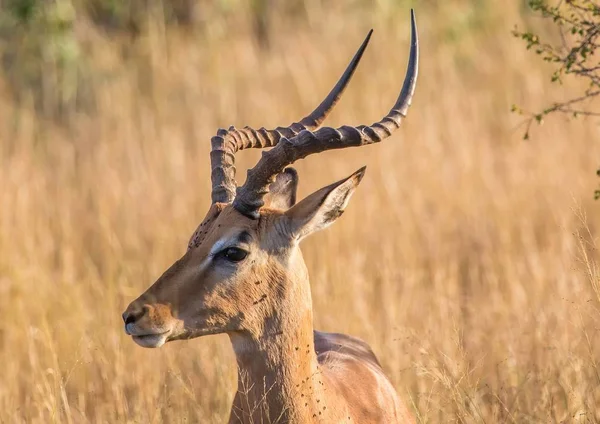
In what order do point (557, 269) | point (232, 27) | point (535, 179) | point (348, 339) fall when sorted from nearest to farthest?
point (348, 339) → point (557, 269) → point (535, 179) → point (232, 27)

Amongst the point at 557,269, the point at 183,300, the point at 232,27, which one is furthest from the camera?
the point at 232,27

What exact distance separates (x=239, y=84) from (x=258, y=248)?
23.3 feet

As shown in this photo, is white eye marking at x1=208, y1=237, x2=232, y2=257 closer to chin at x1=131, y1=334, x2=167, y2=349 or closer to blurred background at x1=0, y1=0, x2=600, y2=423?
chin at x1=131, y1=334, x2=167, y2=349

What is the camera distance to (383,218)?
866 centimetres

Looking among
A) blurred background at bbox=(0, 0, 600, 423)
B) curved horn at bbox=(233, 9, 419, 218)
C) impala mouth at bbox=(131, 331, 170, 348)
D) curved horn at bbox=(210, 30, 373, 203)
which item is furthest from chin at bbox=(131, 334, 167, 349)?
blurred background at bbox=(0, 0, 600, 423)

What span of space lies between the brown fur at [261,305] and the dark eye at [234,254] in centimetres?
2

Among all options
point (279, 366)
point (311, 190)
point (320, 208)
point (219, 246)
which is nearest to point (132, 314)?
point (219, 246)

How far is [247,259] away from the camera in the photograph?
4.30 metres

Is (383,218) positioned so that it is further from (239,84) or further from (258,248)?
(258,248)

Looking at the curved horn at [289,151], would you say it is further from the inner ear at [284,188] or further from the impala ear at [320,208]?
the inner ear at [284,188]

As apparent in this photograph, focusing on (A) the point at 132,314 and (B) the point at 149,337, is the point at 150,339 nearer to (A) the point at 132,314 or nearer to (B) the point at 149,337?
(B) the point at 149,337

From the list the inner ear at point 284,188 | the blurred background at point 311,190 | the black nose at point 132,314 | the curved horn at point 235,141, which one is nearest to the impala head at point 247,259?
the black nose at point 132,314

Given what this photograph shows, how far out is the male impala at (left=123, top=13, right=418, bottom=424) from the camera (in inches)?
165

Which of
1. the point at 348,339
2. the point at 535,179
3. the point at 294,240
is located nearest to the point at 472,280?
the point at 535,179
